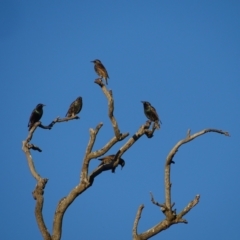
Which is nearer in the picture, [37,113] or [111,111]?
[111,111]

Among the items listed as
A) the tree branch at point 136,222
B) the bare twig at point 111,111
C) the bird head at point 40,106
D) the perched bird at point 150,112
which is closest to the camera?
the tree branch at point 136,222

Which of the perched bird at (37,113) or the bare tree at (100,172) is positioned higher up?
the perched bird at (37,113)

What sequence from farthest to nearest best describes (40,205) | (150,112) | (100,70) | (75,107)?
(75,107)
(100,70)
(150,112)
(40,205)

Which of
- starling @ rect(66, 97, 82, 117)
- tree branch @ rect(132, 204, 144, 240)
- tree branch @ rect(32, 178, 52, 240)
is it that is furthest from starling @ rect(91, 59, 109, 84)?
tree branch @ rect(132, 204, 144, 240)

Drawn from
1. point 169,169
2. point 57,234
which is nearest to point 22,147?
point 57,234

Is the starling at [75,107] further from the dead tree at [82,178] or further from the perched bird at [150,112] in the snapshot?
the dead tree at [82,178]

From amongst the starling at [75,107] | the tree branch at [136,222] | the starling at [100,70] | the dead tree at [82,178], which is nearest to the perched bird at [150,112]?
the starling at [100,70]

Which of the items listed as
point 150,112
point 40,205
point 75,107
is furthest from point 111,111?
point 75,107

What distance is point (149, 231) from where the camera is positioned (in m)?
9.09

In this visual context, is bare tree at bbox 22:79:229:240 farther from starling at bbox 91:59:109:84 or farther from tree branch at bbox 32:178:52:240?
starling at bbox 91:59:109:84

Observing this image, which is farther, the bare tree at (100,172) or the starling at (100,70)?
the starling at (100,70)

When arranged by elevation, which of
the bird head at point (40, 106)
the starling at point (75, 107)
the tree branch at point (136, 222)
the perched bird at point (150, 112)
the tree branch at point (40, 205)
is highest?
the bird head at point (40, 106)

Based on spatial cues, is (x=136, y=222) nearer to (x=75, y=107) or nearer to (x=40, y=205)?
(x=40, y=205)

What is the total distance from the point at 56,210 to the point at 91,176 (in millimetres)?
794
